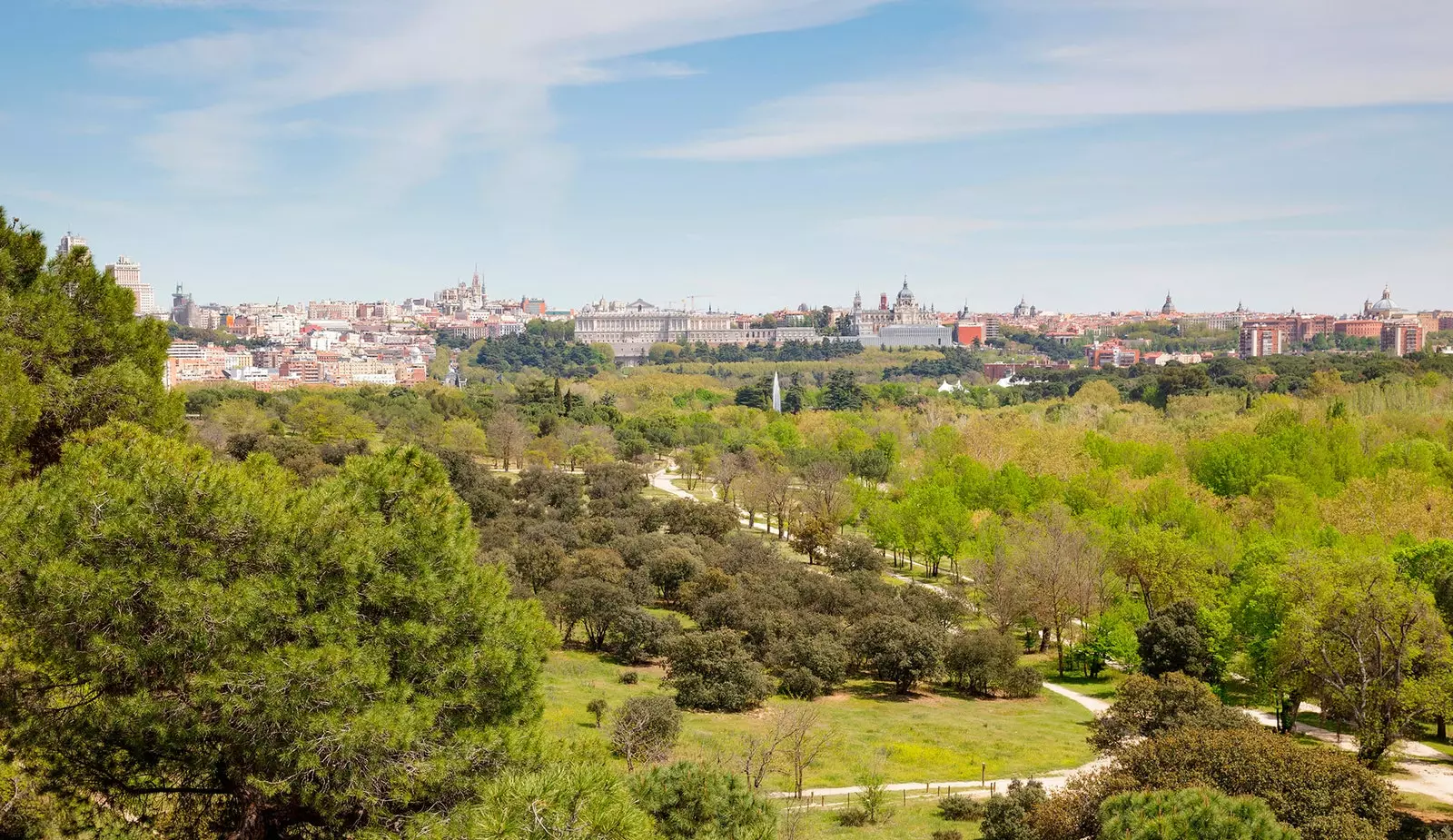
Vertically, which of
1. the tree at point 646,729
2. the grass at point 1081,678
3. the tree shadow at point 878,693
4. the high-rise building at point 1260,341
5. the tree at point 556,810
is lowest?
the grass at point 1081,678

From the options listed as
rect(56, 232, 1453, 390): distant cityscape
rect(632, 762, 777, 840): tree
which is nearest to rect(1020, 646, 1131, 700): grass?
rect(632, 762, 777, 840): tree

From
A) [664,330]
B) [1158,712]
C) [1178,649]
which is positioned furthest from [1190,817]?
[664,330]

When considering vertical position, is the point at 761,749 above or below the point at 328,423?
below

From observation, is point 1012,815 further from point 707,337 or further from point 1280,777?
point 707,337

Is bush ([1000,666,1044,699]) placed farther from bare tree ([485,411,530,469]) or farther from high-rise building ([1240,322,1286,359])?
high-rise building ([1240,322,1286,359])

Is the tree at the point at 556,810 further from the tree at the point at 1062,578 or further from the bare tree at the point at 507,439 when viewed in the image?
the bare tree at the point at 507,439

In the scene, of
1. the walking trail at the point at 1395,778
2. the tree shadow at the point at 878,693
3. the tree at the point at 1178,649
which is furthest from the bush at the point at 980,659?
the walking trail at the point at 1395,778

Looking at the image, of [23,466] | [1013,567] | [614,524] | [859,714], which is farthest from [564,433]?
[23,466]
